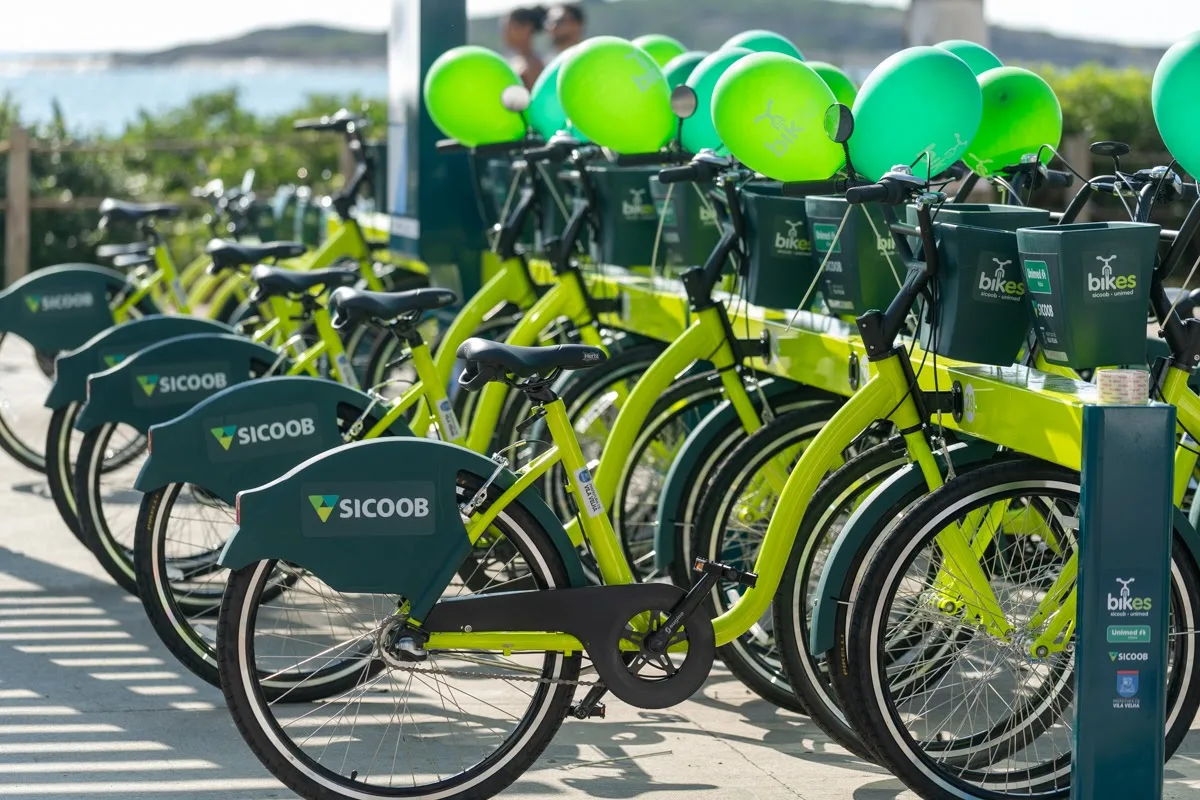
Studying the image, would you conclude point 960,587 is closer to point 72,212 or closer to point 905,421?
point 905,421

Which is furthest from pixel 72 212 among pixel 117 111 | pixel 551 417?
pixel 117 111

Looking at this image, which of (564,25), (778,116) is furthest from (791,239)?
(564,25)

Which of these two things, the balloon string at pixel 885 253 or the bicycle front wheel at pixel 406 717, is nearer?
the bicycle front wheel at pixel 406 717

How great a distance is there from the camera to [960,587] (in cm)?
354

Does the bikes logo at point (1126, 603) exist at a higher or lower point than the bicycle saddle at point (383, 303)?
lower

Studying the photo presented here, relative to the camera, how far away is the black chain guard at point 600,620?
3574 millimetres

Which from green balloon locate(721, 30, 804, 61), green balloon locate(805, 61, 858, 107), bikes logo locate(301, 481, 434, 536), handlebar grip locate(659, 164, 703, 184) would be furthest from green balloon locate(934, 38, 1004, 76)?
bikes logo locate(301, 481, 434, 536)

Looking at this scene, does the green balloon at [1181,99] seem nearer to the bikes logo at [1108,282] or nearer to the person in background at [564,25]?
the bikes logo at [1108,282]

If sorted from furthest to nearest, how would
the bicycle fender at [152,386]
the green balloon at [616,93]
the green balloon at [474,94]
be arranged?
the green balloon at [474,94] < the green balloon at [616,93] < the bicycle fender at [152,386]

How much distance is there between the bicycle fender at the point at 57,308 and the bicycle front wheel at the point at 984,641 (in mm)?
3737

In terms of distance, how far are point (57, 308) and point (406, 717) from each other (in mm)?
2892

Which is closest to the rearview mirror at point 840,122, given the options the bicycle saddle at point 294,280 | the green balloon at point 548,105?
the bicycle saddle at point 294,280

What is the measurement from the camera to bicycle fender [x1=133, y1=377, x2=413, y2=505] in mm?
4133

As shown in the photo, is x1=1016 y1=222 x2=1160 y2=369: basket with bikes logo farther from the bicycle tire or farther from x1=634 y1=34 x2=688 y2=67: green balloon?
x1=634 y1=34 x2=688 y2=67: green balloon
